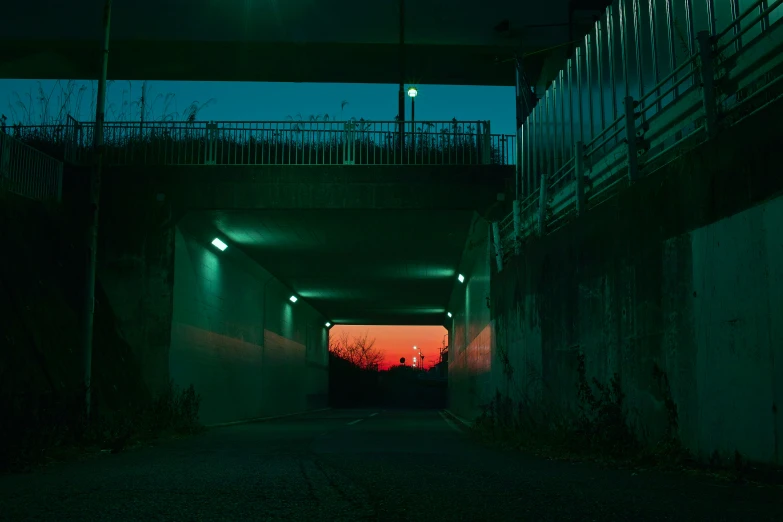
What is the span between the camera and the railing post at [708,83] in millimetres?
8477

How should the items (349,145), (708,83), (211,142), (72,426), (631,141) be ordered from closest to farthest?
(708,83) → (631,141) → (72,426) → (211,142) → (349,145)

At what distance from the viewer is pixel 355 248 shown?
26031 mm

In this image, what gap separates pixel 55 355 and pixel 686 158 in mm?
12238

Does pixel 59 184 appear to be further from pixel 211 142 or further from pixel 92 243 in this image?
pixel 92 243

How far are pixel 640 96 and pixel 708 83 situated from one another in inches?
127

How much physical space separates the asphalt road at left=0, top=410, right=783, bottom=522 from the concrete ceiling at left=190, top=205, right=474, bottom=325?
10987 millimetres

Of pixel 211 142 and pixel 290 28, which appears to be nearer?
pixel 211 142

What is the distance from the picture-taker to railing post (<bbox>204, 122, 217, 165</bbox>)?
2045 centimetres

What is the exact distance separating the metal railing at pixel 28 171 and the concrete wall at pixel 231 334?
3154mm

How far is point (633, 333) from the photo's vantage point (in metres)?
9.89

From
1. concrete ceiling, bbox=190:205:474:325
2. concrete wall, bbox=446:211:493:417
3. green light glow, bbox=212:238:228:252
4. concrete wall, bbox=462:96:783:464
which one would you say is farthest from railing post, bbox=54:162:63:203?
concrete wall, bbox=462:96:783:464

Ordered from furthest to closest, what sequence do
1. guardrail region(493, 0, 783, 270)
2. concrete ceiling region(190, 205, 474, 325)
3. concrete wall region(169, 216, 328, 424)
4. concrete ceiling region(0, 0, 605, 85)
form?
concrete ceiling region(0, 0, 605, 85), concrete ceiling region(190, 205, 474, 325), concrete wall region(169, 216, 328, 424), guardrail region(493, 0, 783, 270)

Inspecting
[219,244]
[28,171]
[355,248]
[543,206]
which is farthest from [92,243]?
[355,248]

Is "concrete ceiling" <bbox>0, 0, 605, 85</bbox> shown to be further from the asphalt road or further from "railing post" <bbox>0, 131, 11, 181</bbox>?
the asphalt road
